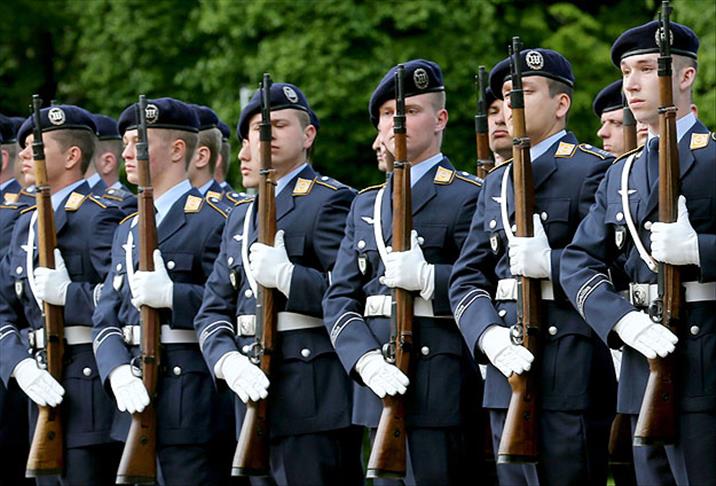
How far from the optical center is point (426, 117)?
1012 centimetres

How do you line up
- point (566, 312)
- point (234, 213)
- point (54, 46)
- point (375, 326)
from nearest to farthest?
point (566, 312) → point (375, 326) → point (234, 213) → point (54, 46)

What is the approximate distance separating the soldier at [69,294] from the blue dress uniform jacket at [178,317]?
33 cm

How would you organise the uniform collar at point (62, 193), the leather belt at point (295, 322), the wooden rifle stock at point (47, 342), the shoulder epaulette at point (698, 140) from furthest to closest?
the uniform collar at point (62, 193) → the wooden rifle stock at point (47, 342) → the leather belt at point (295, 322) → the shoulder epaulette at point (698, 140)

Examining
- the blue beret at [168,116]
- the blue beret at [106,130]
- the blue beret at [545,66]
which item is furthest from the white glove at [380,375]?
the blue beret at [106,130]

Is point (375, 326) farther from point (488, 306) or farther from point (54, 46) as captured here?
point (54, 46)

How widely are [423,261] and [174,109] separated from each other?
263cm

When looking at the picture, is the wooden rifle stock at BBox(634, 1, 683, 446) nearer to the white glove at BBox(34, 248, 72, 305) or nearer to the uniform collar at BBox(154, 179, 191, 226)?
the uniform collar at BBox(154, 179, 191, 226)

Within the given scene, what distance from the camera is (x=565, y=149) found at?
31.2 ft

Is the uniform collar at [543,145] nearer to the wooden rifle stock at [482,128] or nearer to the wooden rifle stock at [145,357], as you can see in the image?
the wooden rifle stock at [482,128]

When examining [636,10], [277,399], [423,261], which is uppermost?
[636,10]

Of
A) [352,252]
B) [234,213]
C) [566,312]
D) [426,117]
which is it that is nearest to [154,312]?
[234,213]

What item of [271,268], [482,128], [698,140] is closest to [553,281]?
[698,140]

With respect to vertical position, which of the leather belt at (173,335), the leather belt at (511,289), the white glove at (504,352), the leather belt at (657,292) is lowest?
the white glove at (504,352)

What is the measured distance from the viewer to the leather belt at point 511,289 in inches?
364
